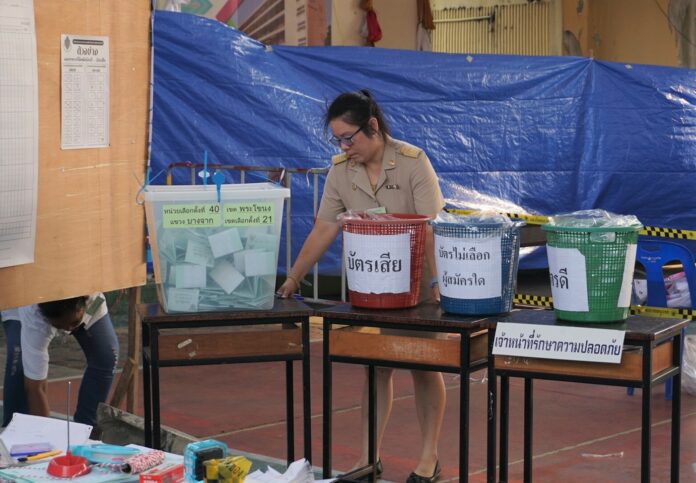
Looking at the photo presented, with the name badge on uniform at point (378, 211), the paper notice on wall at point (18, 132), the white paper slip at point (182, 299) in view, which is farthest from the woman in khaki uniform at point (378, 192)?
the paper notice on wall at point (18, 132)

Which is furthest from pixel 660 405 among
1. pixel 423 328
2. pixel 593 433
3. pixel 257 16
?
pixel 257 16

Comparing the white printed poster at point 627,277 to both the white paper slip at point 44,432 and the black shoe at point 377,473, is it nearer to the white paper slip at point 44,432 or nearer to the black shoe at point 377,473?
the black shoe at point 377,473

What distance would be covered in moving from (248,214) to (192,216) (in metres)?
0.22

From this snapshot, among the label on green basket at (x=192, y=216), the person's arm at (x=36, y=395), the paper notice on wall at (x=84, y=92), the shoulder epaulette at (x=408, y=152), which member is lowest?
the person's arm at (x=36, y=395)

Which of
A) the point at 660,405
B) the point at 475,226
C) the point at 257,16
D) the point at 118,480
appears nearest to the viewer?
the point at 118,480

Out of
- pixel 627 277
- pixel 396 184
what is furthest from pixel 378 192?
pixel 627 277

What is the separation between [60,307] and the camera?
17.4ft

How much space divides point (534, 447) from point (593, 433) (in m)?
0.49

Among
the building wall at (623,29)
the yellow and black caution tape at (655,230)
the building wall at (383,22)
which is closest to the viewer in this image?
the yellow and black caution tape at (655,230)

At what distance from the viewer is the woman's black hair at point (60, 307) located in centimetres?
530

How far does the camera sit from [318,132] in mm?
9297

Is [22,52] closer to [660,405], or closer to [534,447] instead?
[534,447]

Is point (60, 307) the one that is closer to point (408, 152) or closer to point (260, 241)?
point (260, 241)

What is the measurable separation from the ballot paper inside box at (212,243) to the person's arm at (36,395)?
1.40m
